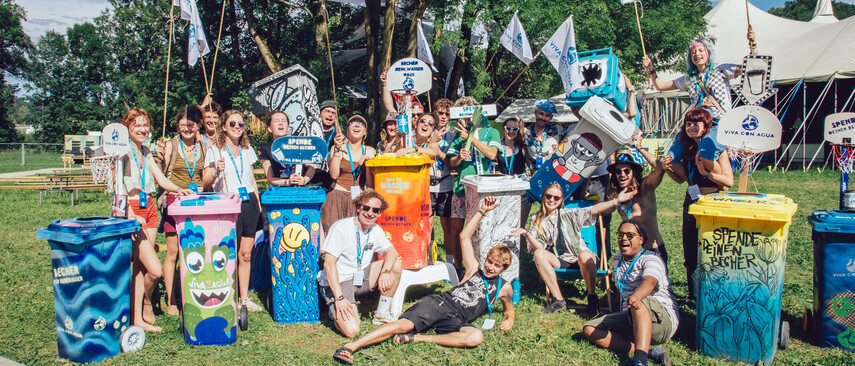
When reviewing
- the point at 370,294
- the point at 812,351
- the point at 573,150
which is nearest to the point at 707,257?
the point at 812,351

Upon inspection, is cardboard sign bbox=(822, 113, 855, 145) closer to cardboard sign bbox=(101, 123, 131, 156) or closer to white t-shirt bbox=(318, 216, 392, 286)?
white t-shirt bbox=(318, 216, 392, 286)

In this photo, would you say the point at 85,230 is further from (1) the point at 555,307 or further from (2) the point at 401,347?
(1) the point at 555,307

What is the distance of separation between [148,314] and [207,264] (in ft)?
3.37

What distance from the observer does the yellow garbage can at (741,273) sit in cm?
373

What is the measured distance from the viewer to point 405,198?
5602 mm

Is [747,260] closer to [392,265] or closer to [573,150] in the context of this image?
[573,150]

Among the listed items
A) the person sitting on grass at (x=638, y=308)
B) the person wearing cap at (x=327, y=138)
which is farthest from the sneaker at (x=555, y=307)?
the person wearing cap at (x=327, y=138)

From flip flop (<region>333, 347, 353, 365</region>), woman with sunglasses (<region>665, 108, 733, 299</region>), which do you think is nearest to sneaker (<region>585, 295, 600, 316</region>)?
woman with sunglasses (<region>665, 108, 733, 299</region>)

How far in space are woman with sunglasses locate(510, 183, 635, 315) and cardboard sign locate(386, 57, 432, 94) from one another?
6.14ft

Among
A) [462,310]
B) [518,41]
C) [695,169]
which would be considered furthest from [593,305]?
[518,41]

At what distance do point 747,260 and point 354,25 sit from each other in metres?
15.9

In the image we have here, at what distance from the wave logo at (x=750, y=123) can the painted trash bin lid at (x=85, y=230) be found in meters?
4.63

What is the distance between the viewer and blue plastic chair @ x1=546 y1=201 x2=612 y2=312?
5040 millimetres

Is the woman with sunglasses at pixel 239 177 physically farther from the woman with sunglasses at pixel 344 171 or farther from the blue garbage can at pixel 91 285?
the blue garbage can at pixel 91 285
